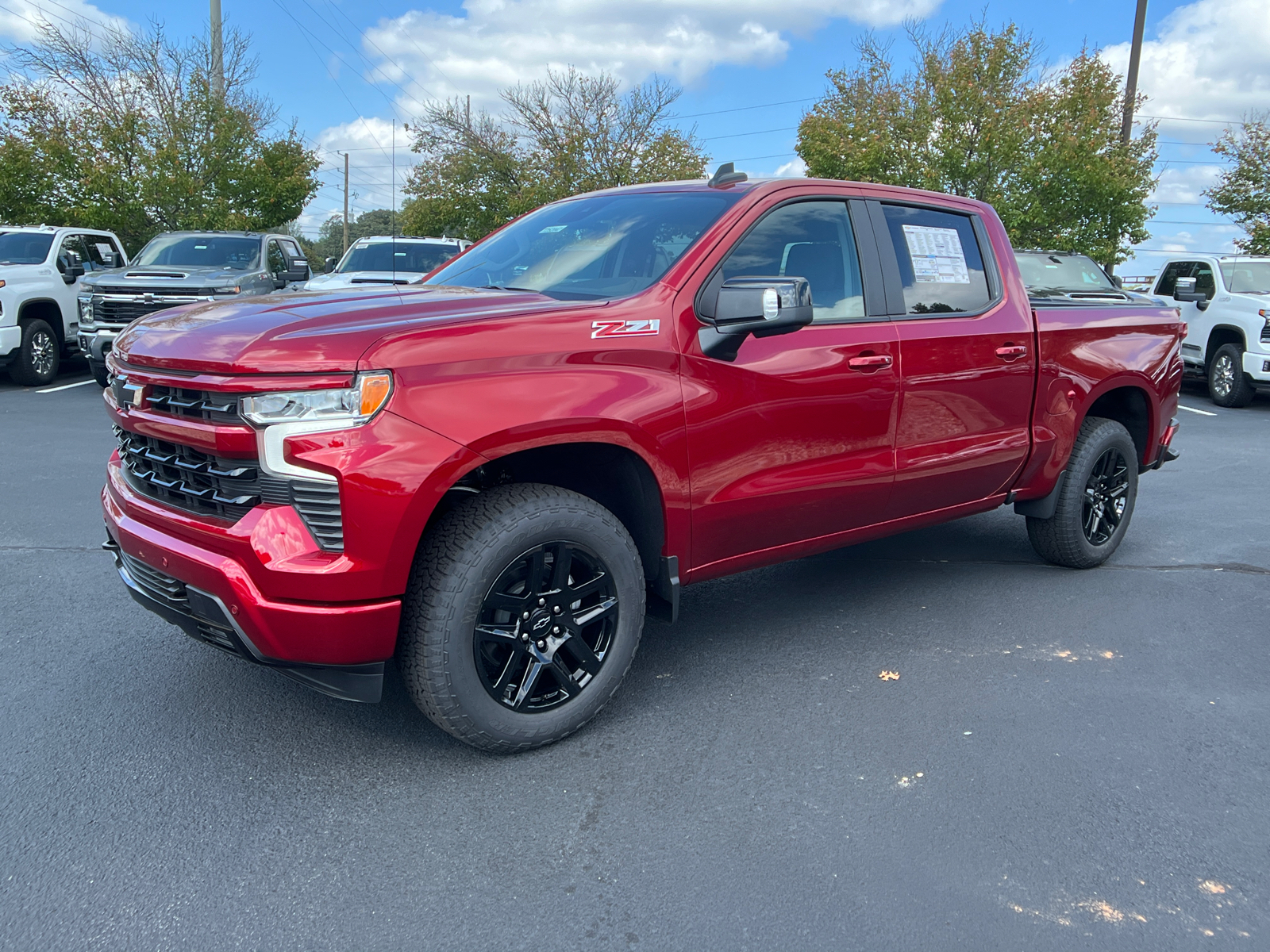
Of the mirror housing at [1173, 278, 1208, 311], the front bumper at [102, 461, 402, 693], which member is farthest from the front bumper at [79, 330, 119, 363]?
the mirror housing at [1173, 278, 1208, 311]

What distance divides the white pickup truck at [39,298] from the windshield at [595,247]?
387 inches

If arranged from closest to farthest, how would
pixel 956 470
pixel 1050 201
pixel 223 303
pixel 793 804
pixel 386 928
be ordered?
pixel 386 928, pixel 793 804, pixel 223 303, pixel 956 470, pixel 1050 201

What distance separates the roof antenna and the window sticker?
83 centimetres

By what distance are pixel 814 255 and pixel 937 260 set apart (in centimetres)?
78

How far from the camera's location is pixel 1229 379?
12992 millimetres

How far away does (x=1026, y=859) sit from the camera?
2711 millimetres

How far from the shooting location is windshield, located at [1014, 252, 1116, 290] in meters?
12.3

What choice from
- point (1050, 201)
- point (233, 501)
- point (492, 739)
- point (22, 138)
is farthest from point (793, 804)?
point (22, 138)

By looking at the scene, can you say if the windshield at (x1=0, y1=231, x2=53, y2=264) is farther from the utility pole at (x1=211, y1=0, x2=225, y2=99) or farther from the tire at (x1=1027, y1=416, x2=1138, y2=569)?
the tire at (x1=1027, y1=416, x2=1138, y2=569)

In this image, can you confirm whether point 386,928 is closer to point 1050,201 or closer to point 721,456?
point 721,456

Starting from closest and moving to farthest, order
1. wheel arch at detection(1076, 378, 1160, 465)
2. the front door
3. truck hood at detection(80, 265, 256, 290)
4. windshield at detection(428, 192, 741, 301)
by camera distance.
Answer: the front door → windshield at detection(428, 192, 741, 301) → wheel arch at detection(1076, 378, 1160, 465) → truck hood at detection(80, 265, 256, 290)

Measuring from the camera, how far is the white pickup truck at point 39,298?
11.8 m

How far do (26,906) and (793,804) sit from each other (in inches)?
80.4

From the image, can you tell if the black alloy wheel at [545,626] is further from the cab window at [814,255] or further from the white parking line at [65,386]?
the white parking line at [65,386]
